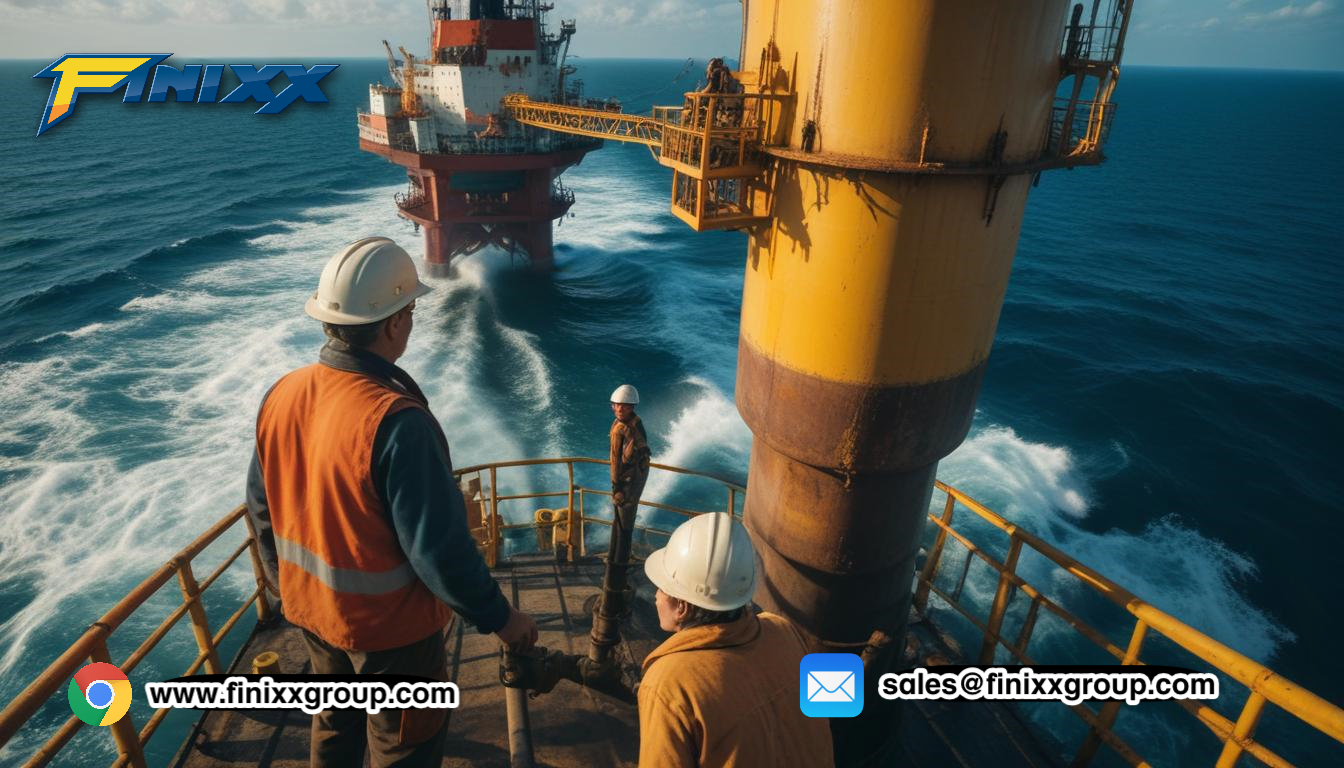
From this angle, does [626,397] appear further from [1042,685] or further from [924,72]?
[1042,685]

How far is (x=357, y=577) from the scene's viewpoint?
9.05 ft

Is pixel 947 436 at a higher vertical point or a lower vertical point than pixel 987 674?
higher

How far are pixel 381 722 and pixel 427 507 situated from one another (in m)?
1.22

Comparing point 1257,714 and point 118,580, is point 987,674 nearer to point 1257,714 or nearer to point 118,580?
point 1257,714

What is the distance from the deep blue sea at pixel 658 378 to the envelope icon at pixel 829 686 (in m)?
9.59

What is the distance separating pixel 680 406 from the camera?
68.5 ft

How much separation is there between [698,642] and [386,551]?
4.35 feet

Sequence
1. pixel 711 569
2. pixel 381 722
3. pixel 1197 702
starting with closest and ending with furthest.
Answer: pixel 711 569 < pixel 381 722 < pixel 1197 702

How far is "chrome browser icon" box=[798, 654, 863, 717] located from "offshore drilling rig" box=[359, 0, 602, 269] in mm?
29901

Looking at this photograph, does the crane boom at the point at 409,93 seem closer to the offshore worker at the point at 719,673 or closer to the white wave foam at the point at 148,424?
the white wave foam at the point at 148,424

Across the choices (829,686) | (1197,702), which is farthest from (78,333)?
(1197,702)


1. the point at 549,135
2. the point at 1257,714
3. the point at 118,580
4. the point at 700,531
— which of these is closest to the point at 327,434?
the point at 700,531

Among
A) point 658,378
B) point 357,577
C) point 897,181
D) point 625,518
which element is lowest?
point 658,378

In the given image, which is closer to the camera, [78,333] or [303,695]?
[303,695]
